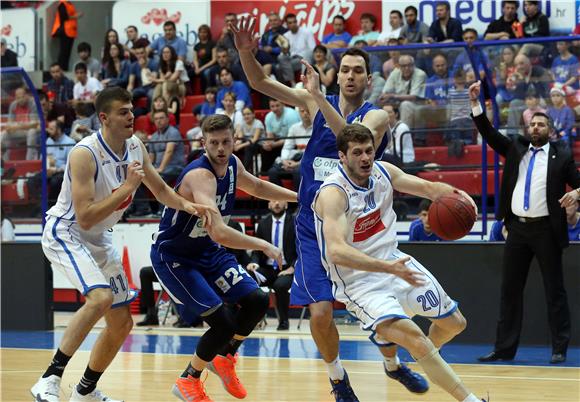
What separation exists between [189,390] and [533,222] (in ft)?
13.4

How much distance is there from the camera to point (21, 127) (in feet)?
40.1

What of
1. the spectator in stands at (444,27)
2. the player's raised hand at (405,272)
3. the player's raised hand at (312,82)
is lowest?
the player's raised hand at (405,272)

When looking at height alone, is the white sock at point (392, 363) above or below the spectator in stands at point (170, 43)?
below

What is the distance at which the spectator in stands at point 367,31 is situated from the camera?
601 inches

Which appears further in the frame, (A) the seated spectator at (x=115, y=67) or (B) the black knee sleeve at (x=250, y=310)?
(A) the seated spectator at (x=115, y=67)

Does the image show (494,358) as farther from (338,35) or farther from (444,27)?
(338,35)

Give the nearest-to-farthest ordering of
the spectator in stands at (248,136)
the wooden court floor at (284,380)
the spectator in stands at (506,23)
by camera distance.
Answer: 1. the wooden court floor at (284,380)
2. the spectator in stands at (248,136)
3. the spectator in stands at (506,23)

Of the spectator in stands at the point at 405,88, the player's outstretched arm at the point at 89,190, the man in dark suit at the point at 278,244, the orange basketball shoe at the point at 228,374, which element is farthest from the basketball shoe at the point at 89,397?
the spectator in stands at the point at 405,88

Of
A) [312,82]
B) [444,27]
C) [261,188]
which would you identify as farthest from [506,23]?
[312,82]

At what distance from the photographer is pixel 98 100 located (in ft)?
20.6

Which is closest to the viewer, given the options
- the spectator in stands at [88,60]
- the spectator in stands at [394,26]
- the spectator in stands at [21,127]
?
the spectator in stands at [21,127]

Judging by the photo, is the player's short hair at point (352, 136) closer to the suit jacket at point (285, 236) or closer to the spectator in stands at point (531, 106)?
the spectator in stands at point (531, 106)

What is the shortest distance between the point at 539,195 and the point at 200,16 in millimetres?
10319

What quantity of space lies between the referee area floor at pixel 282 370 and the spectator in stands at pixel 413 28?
519 centimetres
